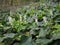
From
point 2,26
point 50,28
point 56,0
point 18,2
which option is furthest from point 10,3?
point 50,28

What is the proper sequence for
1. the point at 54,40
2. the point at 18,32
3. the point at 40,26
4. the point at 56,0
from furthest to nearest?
1. the point at 56,0
2. the point at 40,26
3. the point at 18,32
4. the point at 54,40

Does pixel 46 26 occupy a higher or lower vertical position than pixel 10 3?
higher

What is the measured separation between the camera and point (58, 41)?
6.60 ft

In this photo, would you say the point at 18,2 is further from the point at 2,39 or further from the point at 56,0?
the point at 2,39

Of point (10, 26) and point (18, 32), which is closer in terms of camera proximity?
point (18, 32)

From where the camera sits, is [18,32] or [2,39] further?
[18,32]

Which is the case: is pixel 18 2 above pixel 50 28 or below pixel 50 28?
below

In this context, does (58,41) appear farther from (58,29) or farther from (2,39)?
(2,39)

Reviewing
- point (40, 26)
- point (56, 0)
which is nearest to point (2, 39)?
point (40, 26)

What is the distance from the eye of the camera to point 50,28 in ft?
7.59

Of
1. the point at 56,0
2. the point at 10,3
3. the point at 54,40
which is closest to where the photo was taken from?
the point at 54,40

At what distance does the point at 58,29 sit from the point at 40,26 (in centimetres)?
41

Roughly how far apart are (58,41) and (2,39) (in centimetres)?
62

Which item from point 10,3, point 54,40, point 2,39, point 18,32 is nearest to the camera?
point 54,40
